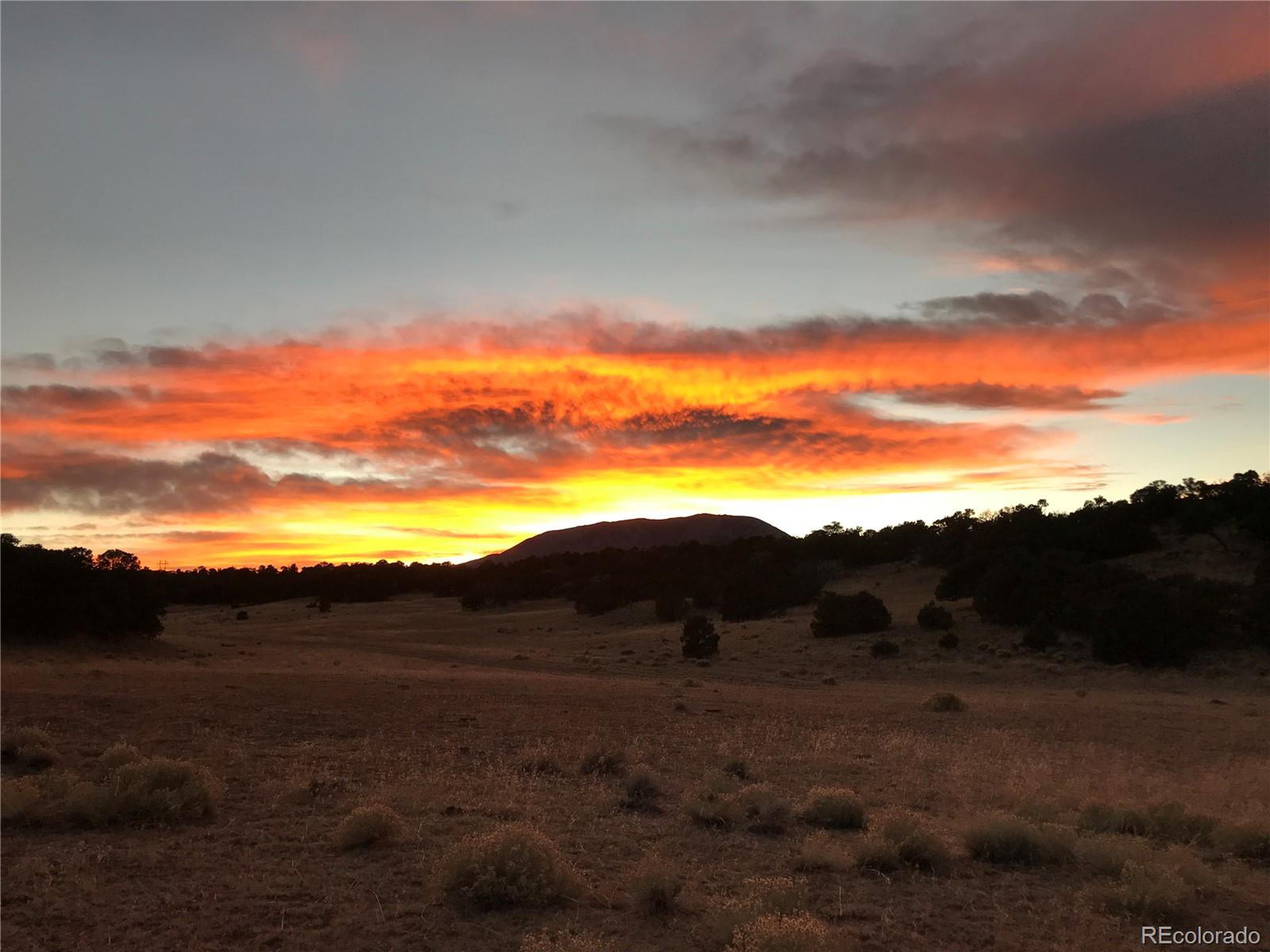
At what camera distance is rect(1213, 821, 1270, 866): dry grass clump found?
9.80 metres

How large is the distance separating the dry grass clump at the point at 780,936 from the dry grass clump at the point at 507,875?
190 centimetres

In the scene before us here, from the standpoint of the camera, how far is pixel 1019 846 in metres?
9.57

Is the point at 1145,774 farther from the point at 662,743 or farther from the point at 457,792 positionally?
the point at 457,792

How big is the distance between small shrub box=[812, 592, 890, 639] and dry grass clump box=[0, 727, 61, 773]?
30.5 m

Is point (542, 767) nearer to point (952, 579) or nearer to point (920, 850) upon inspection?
point (920, 850)

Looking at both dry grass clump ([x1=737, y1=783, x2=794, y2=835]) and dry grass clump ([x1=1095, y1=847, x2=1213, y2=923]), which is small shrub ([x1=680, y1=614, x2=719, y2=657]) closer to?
dry grass clump ([x1=737, y1=783, x2=794, y2=835])

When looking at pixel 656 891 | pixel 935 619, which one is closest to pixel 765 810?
pixel 656 891

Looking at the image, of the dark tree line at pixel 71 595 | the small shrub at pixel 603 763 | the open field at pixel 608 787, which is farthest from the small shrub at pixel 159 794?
the dark tree line at pixel 71 595

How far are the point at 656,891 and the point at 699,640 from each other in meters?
30.3

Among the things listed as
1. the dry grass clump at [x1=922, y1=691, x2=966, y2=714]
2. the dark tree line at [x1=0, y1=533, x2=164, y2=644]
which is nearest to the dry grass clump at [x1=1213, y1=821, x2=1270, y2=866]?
the dry grass clump at [x1=922, y1=691, x2=966, y2=714]

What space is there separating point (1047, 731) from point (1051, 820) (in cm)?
934

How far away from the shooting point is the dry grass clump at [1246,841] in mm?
9797

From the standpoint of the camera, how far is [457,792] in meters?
12.2

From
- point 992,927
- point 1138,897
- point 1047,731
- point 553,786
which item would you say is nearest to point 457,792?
point 553,786
